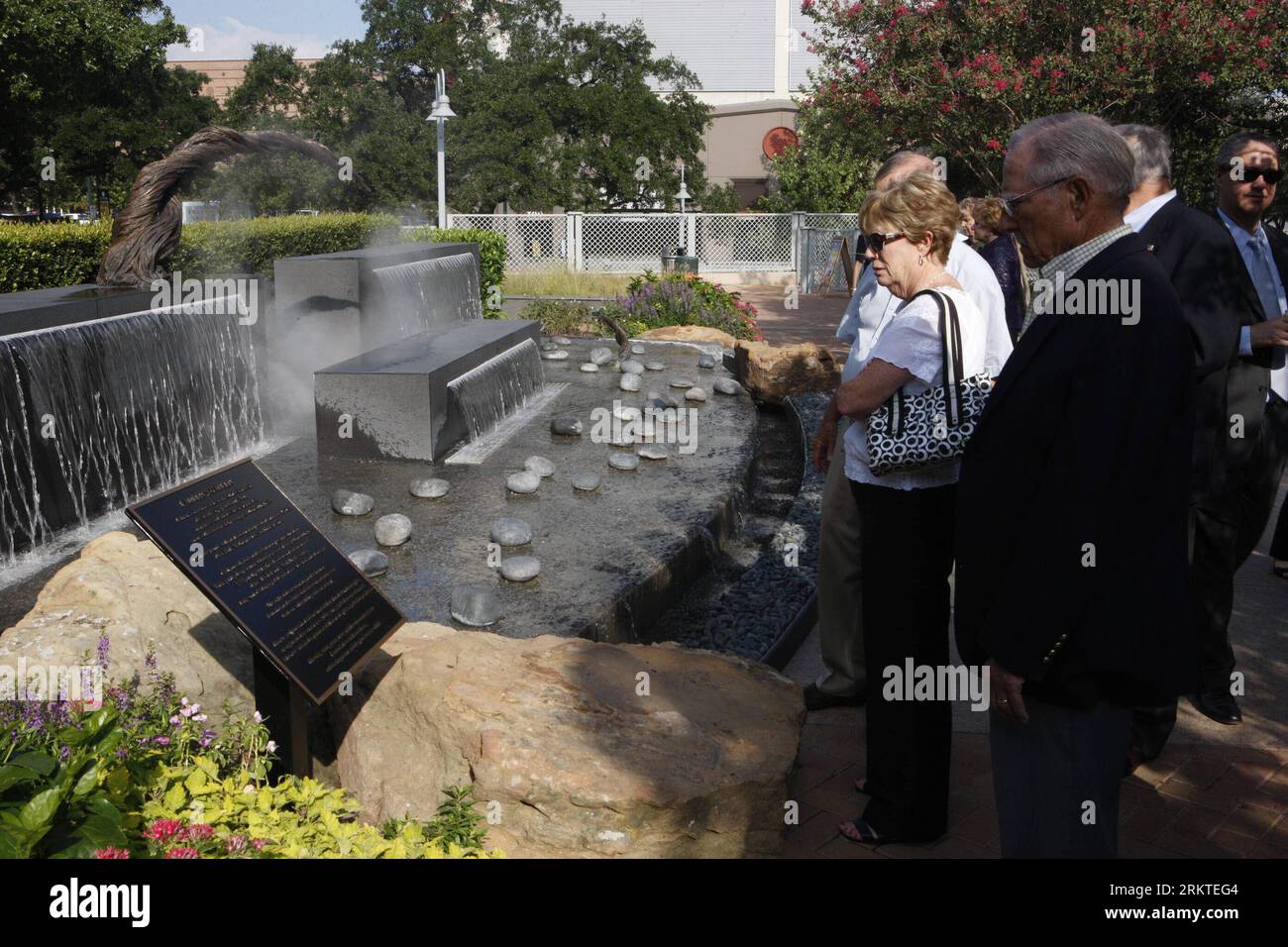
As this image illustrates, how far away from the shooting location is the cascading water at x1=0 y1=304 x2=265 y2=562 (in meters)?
5.30

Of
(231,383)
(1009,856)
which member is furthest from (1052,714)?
(231,383)

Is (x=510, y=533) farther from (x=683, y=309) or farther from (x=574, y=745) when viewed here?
(x=683, y=309)

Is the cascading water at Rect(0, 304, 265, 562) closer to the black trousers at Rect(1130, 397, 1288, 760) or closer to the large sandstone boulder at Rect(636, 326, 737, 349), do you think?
the large sandstone boulder at Rect(636, 326, 737, 349)

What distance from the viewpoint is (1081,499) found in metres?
2.11

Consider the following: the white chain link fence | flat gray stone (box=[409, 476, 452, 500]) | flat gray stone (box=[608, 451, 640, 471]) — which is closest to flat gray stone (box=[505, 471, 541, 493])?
flat gray stone (box=[409, 476, 452, 500])

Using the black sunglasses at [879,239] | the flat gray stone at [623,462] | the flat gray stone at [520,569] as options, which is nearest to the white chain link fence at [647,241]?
the flat gray stone at [623,462]

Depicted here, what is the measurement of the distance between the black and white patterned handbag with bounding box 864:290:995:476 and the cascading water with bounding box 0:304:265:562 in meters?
4.11

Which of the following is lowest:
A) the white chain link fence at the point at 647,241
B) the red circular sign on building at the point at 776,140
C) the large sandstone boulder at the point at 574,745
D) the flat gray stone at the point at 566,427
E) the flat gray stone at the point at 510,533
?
the large sandstone boulder at the point at 574,745

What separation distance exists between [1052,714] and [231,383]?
6.42 metres

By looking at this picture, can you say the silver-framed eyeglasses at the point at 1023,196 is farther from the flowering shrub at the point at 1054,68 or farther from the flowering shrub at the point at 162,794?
the flowering shrub at the point at 1054,68

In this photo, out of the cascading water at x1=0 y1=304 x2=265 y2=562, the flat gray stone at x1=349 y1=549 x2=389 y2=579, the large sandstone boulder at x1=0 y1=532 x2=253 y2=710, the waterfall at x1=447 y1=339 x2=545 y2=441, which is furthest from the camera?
the waterfall at x1=447 y1=339 x2=545 y2=441

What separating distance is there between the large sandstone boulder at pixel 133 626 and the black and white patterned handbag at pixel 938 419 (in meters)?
1.98

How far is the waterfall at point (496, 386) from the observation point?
711 cm

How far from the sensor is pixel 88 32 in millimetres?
22781
